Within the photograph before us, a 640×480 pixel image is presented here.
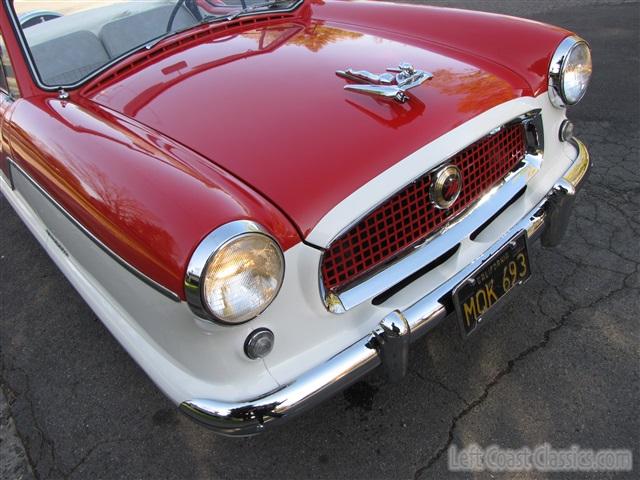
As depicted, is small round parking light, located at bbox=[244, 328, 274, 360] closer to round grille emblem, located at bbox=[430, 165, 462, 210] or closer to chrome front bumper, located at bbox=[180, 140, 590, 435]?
chrome front bumper, located at bbox=[180, 140, 590, 435]

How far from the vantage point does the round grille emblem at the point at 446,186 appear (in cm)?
163

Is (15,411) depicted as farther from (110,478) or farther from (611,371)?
(611,371)

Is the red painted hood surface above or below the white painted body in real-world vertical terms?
above

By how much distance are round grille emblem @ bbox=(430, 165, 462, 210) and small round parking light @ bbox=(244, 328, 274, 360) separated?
2.16ft

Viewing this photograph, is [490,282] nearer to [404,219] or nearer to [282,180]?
[404,219]

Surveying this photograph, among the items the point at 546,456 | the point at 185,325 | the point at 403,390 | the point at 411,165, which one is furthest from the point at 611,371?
the point at 185,325

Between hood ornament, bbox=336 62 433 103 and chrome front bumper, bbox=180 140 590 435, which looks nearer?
chrome front bumper, bbox=180 140 590 435

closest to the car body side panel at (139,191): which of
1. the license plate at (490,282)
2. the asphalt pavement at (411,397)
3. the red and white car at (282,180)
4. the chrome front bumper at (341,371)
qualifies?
the red and white car at (282,180)

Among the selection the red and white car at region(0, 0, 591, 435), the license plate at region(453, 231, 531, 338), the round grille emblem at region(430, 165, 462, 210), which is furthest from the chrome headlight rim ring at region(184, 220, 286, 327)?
the license plate at region(453, 231, 531, 338)

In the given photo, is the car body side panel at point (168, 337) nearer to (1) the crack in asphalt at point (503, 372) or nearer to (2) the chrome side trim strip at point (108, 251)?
(2) the chrome side trim strip at point (108, 251)

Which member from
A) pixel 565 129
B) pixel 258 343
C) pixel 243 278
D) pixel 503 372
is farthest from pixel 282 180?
pixel 565 129

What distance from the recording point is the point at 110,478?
6.05 feet

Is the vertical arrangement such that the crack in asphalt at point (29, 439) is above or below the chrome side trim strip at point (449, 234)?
below

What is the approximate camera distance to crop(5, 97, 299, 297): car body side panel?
4.32ft
